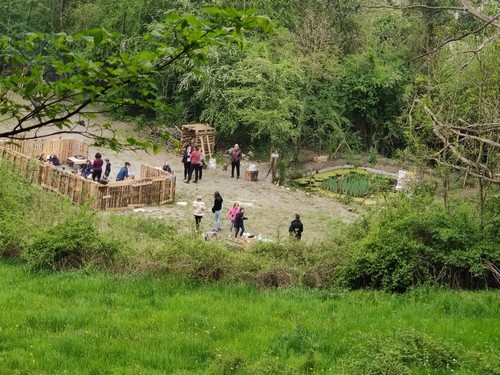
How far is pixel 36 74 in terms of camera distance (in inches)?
188

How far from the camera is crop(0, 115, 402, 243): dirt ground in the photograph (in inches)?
916

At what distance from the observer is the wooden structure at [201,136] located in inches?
1283

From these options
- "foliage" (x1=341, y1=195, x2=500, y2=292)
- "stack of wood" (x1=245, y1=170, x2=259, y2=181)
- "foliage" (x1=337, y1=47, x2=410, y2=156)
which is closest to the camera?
"foliage" (x1=341, y1=195, x2=500, y2=292)

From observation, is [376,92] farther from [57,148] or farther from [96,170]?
[96,170]

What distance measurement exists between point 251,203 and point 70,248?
45.8 ft

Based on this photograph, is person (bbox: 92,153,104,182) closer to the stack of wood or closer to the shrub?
the stack of wood

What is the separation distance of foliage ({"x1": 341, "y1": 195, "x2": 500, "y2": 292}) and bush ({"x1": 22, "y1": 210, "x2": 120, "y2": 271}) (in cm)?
445

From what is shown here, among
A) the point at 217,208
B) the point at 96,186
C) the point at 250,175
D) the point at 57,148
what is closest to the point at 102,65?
the point at 217,208

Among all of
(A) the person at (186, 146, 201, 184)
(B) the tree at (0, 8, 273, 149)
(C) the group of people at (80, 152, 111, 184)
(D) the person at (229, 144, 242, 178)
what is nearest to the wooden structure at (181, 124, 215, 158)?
(D) the person at (229, 144, 242, 178)

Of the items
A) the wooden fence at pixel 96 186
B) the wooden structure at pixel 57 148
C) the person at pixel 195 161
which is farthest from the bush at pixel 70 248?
the wooden structure at pixel 57 148

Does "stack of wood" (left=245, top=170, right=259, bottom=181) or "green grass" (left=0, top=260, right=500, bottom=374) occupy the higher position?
"stack of wood" (left=245, top=170, right=259, bottom=181)

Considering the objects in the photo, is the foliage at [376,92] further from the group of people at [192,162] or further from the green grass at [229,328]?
the green grass at [229,328]

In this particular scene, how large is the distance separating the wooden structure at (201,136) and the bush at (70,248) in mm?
19294

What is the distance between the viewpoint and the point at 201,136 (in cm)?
3269
